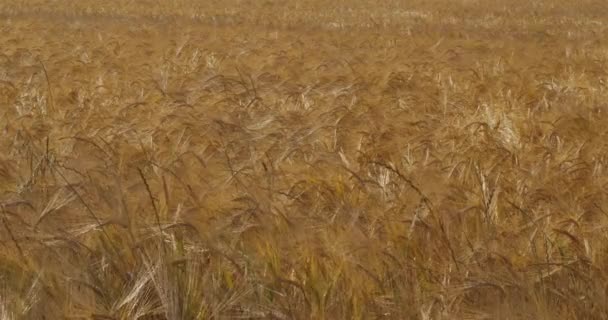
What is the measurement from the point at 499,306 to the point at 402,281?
25cm

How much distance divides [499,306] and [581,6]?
2086cm

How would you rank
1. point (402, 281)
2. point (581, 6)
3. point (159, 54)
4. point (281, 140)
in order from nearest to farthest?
point (402, 281) → point (281, 140) → point (159, 54) → point (581, 6)

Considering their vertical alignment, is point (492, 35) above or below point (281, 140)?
below

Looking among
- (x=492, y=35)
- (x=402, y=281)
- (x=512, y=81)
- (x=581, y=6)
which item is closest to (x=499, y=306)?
(x=402, y=281)

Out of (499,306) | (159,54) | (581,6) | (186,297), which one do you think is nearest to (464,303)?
(499,306)

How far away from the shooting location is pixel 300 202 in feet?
6.57

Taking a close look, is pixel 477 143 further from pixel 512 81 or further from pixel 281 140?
pixel 512 81

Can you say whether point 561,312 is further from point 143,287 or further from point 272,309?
point 143,287

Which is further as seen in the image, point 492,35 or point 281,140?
point 492,35

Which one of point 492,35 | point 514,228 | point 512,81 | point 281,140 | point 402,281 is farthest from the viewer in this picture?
point 492,35

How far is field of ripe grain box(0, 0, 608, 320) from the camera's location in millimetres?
1459

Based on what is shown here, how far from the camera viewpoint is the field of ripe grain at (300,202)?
4.79 ft

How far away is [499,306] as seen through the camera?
1.39 m

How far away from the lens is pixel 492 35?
36.6ft
